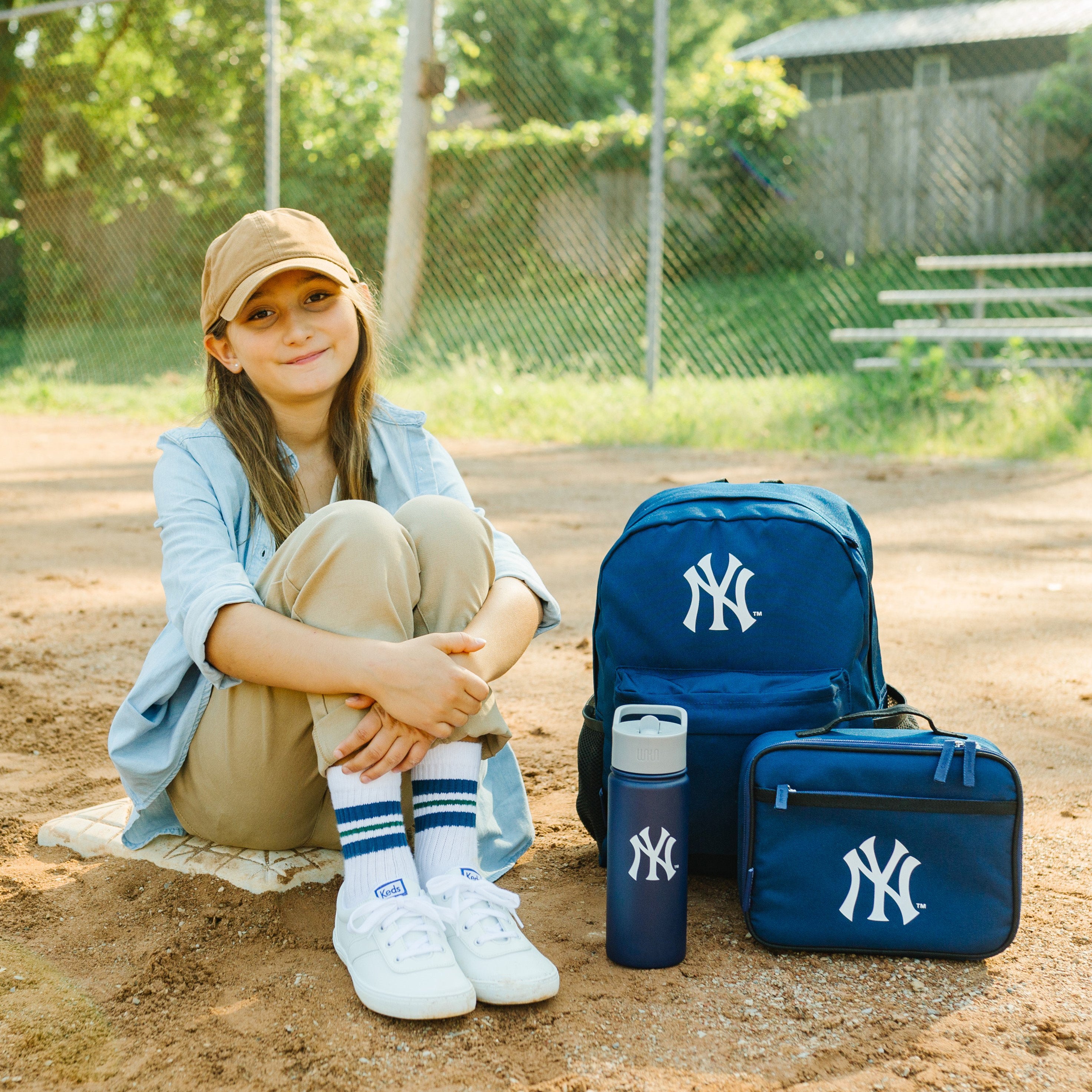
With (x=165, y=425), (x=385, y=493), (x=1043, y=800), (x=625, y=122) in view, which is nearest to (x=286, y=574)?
(x=385, y=493)

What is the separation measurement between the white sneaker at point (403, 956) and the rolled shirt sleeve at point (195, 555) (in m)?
0.41

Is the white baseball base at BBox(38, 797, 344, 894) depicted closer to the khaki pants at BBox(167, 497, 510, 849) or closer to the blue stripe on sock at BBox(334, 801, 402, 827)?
the khaki pants at BBox(167, 497, 510, 849)

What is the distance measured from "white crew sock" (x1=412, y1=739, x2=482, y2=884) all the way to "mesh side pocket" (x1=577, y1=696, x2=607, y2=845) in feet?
0.99

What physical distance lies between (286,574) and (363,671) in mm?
205

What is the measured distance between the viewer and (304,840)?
201 centimetres

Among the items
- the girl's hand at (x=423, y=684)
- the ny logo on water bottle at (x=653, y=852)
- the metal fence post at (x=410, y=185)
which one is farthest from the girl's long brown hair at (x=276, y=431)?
the metal fence post at (x=410, y=185)

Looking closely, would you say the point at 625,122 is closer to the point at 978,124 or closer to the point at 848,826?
the point at 978,124

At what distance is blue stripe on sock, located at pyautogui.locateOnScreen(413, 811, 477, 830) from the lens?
175 centimetres

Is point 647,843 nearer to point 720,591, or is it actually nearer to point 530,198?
point 720,591

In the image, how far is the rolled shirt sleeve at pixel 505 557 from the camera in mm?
1927

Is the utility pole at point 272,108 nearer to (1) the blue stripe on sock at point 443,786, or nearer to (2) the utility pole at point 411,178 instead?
(2) the utility pole at point 411,178

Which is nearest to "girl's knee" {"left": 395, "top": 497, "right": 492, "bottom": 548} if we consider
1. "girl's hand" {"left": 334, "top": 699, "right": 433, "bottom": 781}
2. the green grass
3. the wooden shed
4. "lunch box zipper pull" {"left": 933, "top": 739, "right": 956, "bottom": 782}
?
"girl's hand" {"left": 334, "top": 699, "right": 433, "bottom": 781}

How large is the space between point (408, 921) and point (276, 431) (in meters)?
0.91

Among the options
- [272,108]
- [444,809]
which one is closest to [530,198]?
[272,108]
